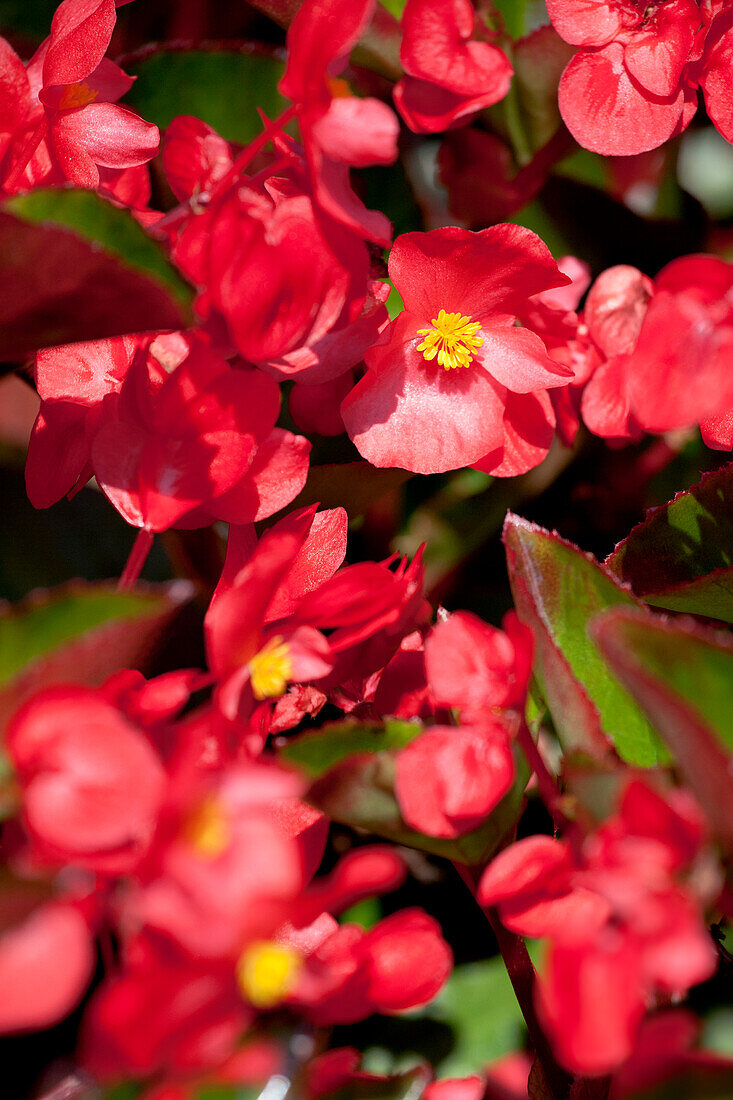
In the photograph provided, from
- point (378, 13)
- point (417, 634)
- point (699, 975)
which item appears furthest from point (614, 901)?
point (378, 13)

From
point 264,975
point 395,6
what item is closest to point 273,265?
point 264,975

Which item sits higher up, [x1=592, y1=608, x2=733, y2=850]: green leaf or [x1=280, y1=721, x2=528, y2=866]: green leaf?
[x1=592, y1=608, x2=733, y2=850]: green leaf

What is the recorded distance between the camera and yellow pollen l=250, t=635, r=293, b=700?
409 millimetres

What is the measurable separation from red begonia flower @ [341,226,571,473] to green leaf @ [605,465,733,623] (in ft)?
0.27

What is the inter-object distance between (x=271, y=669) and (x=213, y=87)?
0.45m

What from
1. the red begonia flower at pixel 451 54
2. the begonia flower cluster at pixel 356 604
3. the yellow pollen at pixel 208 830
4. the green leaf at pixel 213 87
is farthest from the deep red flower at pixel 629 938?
the green leaf at pixel 213 87

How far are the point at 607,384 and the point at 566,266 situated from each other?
0.10 meters

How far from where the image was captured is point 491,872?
368 millimetres

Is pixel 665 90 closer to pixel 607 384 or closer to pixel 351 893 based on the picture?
pixel 607 384

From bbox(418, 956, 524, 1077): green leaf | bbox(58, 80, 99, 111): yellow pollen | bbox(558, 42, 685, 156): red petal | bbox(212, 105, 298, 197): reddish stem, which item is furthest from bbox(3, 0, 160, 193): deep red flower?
bbox(418, 956, 524, 1077): green leaf

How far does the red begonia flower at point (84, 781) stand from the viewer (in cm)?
29

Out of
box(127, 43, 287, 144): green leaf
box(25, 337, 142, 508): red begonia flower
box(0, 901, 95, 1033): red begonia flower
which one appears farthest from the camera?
box(127, 43, 287, 144): green leaf

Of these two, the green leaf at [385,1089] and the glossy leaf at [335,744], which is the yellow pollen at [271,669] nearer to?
the glossy leaf at [335,744]

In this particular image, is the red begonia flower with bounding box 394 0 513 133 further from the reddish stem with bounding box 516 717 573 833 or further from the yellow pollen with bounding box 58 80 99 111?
the reddish stem with bounding box 516 717 573 833
